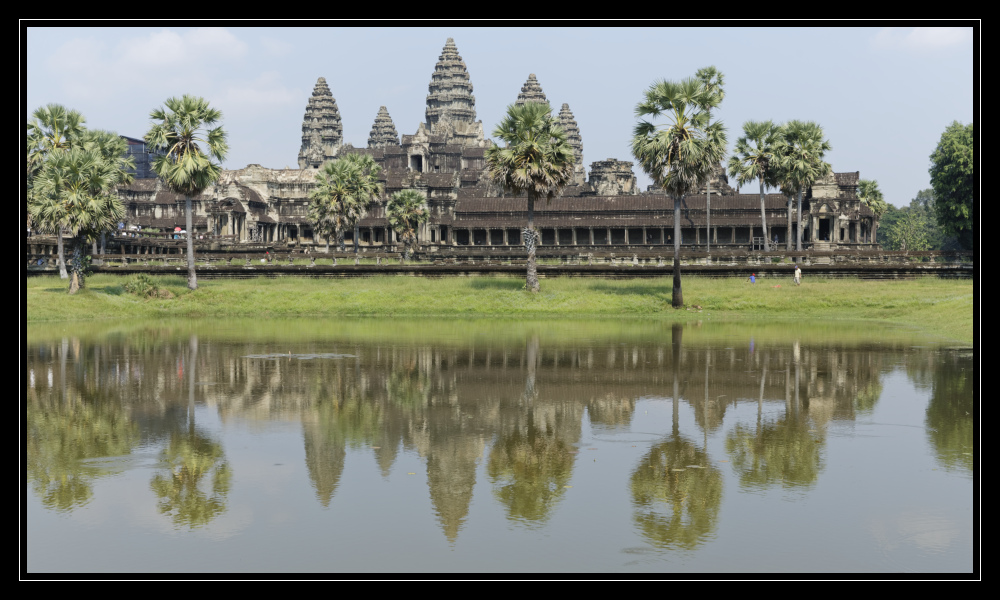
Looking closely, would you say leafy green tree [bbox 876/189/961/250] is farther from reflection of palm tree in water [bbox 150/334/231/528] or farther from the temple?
reflection of palm tree in water [bbox 150/334/231/528]

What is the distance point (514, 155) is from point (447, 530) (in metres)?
38.8

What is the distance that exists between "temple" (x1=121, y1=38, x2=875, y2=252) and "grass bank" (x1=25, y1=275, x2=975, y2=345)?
22896 mm

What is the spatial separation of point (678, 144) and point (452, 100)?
4139 inches

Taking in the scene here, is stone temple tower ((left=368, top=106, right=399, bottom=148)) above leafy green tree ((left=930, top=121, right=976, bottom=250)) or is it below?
above

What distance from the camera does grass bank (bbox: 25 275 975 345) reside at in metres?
41.5

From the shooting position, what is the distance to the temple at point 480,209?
84.1 metres

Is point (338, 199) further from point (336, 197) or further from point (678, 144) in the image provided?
point (678, 144)

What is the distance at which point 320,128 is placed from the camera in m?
151

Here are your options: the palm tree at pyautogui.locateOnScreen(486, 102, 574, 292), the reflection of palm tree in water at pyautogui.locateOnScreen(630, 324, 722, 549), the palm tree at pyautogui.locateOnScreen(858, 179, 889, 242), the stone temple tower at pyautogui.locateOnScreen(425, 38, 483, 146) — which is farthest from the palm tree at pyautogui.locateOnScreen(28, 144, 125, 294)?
the stone temple tower at pyautogui.locateOnScreen(425, 38, 483, 146)

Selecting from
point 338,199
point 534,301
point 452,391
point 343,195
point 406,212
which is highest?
point 343,195

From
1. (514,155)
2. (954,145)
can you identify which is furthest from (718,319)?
(954,145)

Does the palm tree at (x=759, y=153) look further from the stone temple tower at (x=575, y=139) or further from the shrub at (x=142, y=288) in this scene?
the stone temple tower at (x=575, y=139)

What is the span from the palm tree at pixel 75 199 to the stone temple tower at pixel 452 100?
96.9 meters

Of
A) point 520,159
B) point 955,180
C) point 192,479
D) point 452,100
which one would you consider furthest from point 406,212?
point 452,100
